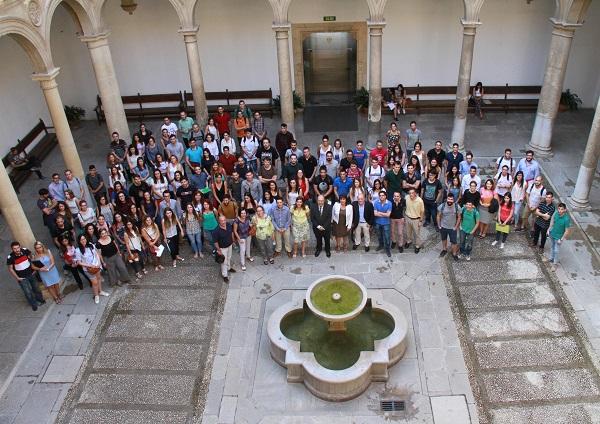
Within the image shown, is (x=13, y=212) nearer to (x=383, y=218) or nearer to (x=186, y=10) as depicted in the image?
(x=186, y=10)

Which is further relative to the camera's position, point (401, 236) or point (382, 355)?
point (401, 236)

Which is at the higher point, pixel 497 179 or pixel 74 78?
pixel 74 78

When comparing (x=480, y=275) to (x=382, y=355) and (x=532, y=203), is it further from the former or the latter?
(x=382, y=355)

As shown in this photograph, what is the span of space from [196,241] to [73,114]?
8.85 m

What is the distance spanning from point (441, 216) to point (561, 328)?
2.91 m

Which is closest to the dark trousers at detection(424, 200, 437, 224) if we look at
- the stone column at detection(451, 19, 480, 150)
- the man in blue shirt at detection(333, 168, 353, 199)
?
the man in blue shirt at detection(333, 168, 353, 199)

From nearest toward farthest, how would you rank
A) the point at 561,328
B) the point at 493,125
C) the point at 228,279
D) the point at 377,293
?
the point at 561,328, the point at 377,293, the point at 228,279, the point at 493,125

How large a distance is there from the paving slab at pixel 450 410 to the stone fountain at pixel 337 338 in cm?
89

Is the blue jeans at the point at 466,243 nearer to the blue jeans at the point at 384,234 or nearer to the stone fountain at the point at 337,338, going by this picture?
the blue jeans at the point at 384,234

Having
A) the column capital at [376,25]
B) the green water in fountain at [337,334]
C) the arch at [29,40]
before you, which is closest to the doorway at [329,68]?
the column capital at [376,25]

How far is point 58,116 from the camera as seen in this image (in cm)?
1244

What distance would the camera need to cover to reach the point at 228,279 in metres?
→ 11.4

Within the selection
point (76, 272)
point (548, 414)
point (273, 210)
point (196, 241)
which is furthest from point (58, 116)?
point (548, 414)

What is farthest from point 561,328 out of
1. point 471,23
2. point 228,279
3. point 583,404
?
point 471,23
